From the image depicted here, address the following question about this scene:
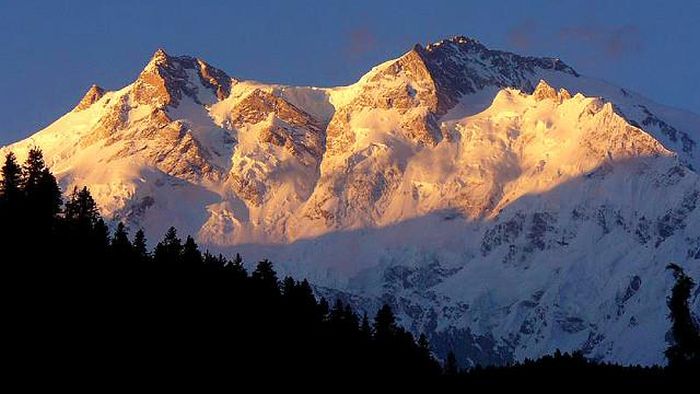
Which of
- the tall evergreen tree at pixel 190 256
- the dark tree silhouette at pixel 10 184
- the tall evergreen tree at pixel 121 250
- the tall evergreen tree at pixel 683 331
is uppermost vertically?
the dark tree silhouette at pixel 10 184

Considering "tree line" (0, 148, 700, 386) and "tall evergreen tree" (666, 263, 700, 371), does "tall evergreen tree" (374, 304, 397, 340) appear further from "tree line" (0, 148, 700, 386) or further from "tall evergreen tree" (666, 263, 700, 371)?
"tall evergreen tree" (666, 263, 700, 371)

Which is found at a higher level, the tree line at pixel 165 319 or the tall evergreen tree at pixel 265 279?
the tall evergreen tree at pixel 265 279

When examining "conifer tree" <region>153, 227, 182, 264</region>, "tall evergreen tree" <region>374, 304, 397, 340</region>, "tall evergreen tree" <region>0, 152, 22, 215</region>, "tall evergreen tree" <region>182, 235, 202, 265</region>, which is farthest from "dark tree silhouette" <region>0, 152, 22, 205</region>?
"tall evergreen tree" <region>374, 304, 397, 340</region>

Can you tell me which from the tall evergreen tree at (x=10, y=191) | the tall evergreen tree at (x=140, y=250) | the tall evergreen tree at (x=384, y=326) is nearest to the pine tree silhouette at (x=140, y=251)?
the tall evergreen tree at (x=140, y=250)

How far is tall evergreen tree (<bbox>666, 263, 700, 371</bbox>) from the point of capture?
337 ft

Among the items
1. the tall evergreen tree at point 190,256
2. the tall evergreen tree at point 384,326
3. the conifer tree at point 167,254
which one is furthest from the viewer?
the tall evergreen tree at point 384,326

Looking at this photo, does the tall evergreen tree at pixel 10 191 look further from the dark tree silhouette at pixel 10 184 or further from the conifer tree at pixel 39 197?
the conifer tree at pixel 39 197

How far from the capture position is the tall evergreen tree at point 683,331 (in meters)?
103

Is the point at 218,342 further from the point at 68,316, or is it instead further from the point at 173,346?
the point at 68,316

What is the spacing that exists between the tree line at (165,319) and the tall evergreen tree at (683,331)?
5 centimetres

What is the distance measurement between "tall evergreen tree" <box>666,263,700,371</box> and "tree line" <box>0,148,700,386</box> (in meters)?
0.05

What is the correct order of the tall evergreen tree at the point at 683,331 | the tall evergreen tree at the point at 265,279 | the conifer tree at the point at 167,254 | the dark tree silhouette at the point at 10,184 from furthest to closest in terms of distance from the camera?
the tall evergreen tree at the point at 265,279, the conifer tree at the point at 167,254, the dark tree silhouette at the point at 10,184, the tall evergreen tree at the point at 683,331

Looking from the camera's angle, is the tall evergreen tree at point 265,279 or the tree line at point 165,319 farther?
the tall evergreen tree at point 265,279

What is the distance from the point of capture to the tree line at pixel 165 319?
337 ft
